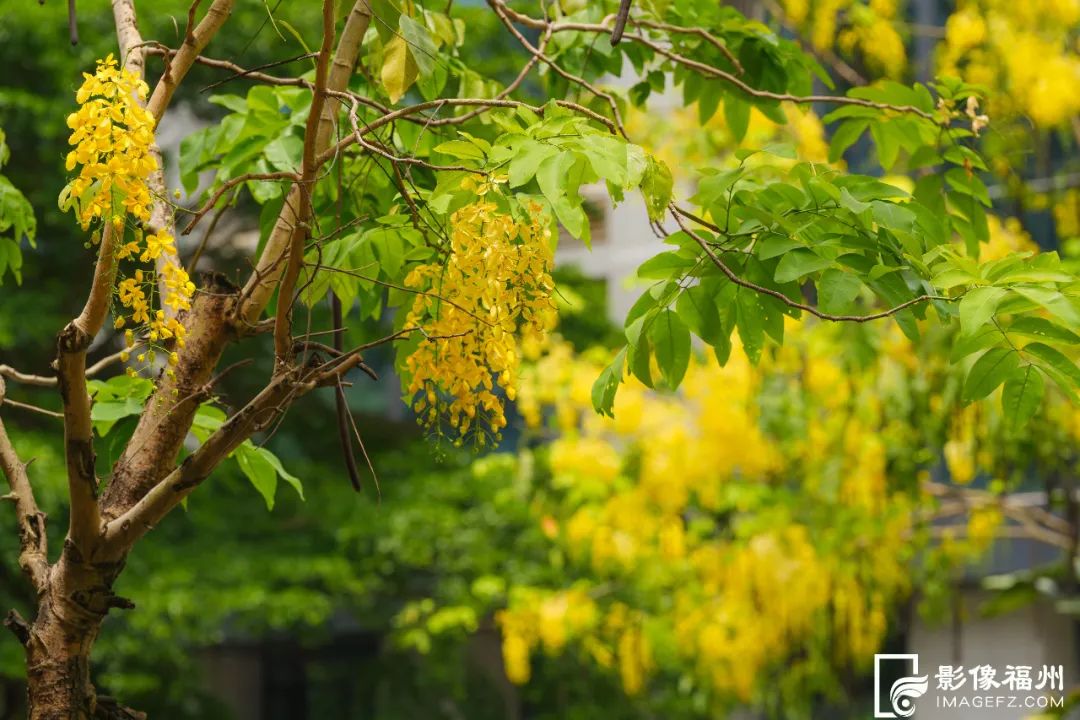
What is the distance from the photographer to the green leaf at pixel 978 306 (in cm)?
166

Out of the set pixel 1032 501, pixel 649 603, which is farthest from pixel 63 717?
pixel 1032 501

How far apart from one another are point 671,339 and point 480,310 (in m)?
0.29

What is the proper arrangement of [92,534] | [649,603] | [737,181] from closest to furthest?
[92,534]
[737,181]
[649,603]

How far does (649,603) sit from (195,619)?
2728 mm

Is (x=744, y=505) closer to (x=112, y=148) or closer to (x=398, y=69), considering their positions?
(x=398, y=69)

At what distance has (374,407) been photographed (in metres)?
11.4

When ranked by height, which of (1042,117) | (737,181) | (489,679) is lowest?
(489,679)

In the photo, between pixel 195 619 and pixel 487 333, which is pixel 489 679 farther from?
pixel 487 333

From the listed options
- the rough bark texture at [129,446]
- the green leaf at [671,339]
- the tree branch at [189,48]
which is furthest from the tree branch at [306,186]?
the green leaf at [671,339]

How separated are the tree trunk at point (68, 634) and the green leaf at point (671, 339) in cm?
78

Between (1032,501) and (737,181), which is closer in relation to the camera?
(737,181)

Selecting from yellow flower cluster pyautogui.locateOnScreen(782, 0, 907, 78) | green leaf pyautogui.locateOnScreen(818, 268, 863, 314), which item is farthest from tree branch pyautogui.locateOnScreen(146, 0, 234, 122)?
yellow flower cluster pyautogui.locateOnScreen(782, 0, 907, 78)

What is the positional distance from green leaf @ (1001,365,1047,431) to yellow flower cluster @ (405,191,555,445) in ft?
1.91

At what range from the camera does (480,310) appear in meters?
1.81
